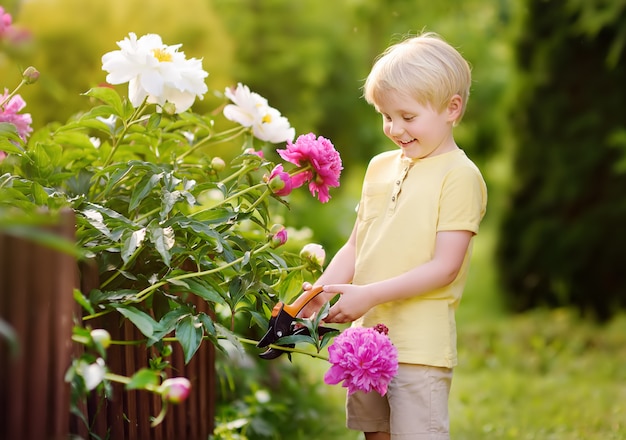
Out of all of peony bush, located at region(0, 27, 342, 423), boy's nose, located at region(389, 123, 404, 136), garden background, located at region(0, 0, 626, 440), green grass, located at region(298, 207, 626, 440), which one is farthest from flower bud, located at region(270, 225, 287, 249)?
garden background, located at region(0, 0, 626, 440)

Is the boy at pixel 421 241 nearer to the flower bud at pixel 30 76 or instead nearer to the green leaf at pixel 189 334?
the green leaf at pixel 189 334

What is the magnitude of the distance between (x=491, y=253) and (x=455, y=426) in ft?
10.8

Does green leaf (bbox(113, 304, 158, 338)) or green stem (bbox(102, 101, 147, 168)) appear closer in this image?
green leaf (bbox(113, 304, 158, 338))

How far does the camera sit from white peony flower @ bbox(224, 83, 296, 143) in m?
2.39

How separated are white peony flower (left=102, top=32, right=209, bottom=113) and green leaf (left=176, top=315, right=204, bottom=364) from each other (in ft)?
1.72

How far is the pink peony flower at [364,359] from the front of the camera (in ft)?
6.33

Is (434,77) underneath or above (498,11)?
underneath

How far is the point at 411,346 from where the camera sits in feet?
6.97

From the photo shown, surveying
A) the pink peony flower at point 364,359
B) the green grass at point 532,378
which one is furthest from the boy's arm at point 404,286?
the green grass at point 532,378

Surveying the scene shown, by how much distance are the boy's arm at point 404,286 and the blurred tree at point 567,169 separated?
3.87 metres

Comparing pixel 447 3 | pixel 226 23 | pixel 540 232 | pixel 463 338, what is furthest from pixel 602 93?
pixel 226 23

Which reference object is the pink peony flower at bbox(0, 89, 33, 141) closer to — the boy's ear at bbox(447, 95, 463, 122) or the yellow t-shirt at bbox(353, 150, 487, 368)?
the yellow t-shirt at bbox(353, 150, 487, 368)

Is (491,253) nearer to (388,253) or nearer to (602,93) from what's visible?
(602,93)

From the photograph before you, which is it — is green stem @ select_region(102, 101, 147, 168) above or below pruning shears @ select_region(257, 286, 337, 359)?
above
